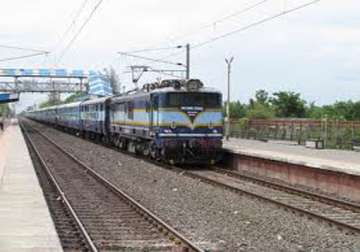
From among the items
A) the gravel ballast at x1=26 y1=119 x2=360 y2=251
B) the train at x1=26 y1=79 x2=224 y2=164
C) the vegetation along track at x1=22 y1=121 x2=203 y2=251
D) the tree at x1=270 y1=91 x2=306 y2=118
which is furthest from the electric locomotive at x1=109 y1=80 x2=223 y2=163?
the tree at x1=270 y1=91 x2=306 y2=118

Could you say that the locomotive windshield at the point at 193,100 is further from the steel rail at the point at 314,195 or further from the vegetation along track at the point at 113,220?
the vegetation along track at the point at 113,220

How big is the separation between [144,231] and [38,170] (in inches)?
557

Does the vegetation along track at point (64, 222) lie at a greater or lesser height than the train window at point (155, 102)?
lesser

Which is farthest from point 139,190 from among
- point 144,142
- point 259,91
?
point 259,91

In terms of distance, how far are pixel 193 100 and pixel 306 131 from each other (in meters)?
18.8

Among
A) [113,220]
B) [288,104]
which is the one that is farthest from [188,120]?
[288,104]

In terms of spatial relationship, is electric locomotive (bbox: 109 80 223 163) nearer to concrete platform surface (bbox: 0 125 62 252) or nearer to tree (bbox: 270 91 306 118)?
concrete platform surface (bbox: 0 125 62 252)

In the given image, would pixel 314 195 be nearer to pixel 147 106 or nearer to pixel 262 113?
pixel 147 106

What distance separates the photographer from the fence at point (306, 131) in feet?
128

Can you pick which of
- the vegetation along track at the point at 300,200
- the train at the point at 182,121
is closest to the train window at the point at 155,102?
the train at the point at 182,121

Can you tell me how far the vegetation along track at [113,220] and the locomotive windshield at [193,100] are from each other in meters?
4.35

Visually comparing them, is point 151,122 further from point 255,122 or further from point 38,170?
point 255,122

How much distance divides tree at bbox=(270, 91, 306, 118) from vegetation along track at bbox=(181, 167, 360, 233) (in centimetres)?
5870

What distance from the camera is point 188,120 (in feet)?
84.5
